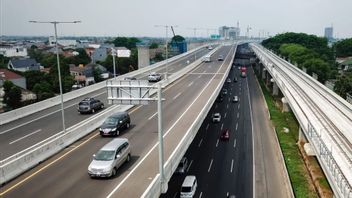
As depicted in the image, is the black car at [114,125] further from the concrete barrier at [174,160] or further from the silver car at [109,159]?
the silver car at [109,159]

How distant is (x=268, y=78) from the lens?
98.8 meters

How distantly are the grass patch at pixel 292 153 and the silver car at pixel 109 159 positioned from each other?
1553 centimetres

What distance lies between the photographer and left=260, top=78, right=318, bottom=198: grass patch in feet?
104

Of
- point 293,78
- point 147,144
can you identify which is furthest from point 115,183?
point 293,78

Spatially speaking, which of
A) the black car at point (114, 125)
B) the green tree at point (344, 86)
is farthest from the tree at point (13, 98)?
the green tree at point (344, 86)

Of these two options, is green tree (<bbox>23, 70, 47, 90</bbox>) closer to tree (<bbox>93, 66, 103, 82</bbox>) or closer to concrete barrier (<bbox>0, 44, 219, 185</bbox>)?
tree (<bbox>93, 66, 103, 82</bbox>)

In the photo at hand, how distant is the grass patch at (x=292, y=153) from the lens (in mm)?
31688

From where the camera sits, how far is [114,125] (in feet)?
105

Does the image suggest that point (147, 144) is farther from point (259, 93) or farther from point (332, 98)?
point (259, 93)

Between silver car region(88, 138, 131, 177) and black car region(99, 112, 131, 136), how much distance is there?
6.67 meters

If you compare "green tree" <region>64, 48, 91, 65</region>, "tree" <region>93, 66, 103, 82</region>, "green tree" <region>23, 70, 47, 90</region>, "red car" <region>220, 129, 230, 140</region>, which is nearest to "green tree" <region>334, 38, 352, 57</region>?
"tree" <region>93, 66, 103, 82</region>

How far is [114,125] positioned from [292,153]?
2081 cm

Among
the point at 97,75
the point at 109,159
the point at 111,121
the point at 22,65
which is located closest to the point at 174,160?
the point at 109,159

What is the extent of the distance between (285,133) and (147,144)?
25.9 meters
